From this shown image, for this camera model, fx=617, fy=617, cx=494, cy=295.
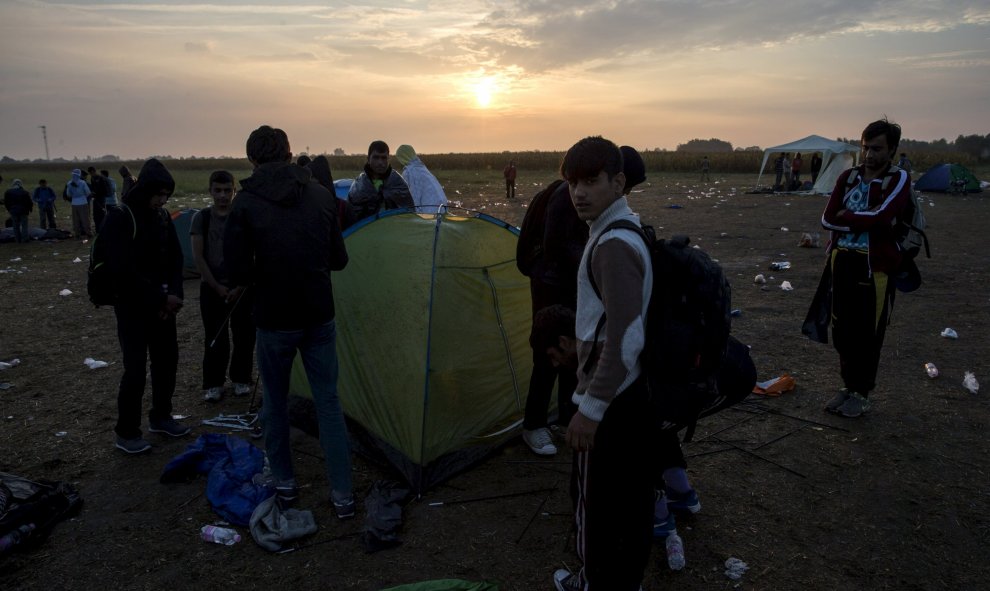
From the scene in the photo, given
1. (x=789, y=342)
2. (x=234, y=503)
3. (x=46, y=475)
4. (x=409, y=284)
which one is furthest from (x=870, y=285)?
(x=46, y=475)

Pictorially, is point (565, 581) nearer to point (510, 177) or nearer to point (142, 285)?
point (142, 285)

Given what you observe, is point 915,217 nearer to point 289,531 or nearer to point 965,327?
point 965,327

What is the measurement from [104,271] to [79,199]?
14.1m

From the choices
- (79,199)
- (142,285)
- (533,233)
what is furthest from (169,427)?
(79,199)

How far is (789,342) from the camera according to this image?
21.6ft

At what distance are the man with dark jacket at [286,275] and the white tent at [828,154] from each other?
86.7 feet

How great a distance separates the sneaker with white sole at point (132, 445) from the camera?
4355 mm

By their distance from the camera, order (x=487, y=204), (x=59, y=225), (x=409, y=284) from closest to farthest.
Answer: (x=409, y=284)
(x=59, y=225)
(x=487, y=204)

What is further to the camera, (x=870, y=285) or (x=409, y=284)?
(x=870, y=285)

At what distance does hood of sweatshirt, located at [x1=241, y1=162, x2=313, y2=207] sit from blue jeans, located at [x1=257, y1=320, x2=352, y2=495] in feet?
2.35

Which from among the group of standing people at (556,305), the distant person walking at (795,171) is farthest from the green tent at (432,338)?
the distant person walking at (795,171)

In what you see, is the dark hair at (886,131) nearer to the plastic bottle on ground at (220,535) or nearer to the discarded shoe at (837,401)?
the discarded shoe at (837,401)

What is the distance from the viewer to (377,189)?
6.16 meters

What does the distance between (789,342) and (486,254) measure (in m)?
3.95
